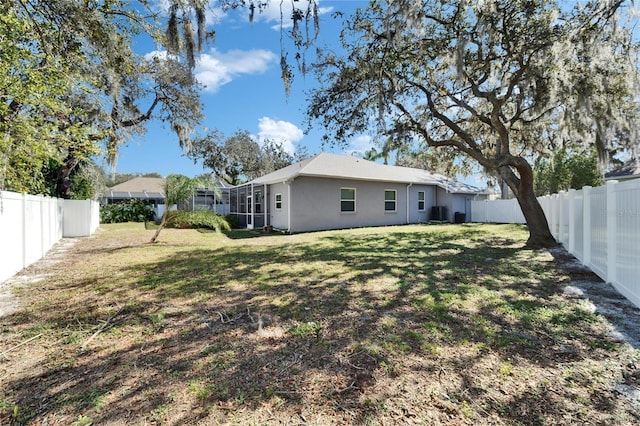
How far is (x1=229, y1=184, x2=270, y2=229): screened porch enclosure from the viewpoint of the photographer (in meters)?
16.5

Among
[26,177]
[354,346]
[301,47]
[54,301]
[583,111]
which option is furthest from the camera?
[583,111]

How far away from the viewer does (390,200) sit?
60.0ft

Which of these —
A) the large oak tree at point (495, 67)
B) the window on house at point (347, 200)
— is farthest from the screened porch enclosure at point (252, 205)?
the large oak tree at point (495, 67)

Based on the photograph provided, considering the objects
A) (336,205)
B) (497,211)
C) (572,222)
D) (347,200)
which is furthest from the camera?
(497,211)

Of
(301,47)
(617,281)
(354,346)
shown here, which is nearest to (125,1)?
(301,47)

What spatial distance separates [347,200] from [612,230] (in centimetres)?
1218

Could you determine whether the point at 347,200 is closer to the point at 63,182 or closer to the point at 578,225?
the point at 578,225

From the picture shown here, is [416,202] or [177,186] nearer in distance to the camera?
[177,186]

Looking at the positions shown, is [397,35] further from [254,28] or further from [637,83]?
[637,83]

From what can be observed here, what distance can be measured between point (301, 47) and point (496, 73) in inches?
247

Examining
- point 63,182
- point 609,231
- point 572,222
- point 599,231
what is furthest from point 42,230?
point 572,222

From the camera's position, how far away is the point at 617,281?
179 inches

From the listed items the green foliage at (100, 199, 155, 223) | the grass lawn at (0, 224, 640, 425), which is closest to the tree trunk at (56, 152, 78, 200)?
the green foliage at (100, 199, 155, 223)

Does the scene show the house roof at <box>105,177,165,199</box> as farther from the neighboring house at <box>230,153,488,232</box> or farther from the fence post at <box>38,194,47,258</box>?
the fence post at <box>38,194,47,258</box>
